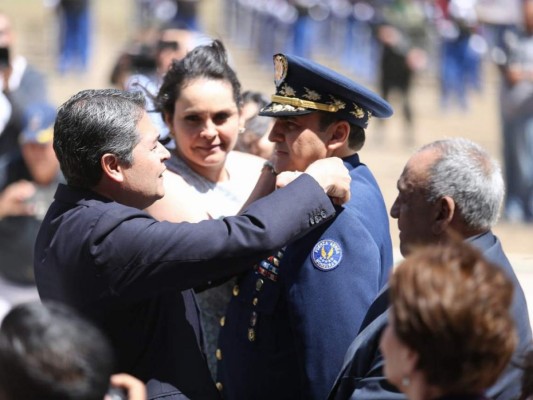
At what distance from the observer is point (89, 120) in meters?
2.86

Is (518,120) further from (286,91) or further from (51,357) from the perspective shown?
(51,357)

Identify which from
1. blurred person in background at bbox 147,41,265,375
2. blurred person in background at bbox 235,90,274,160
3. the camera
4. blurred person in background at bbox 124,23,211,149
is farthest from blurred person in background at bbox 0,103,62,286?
the camera

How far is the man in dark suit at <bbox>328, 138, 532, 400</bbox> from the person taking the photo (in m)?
2.87

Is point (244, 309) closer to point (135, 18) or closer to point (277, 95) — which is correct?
point (277, 95)

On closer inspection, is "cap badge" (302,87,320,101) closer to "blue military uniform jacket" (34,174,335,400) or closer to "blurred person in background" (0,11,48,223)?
"blue military uniform jacket" (34,174,335,400)

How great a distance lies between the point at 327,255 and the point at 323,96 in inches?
18.7

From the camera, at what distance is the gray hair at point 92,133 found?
286 cm

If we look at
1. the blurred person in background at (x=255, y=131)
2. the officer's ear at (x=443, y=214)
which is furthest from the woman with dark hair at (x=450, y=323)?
the blurred person in background at (x=255, y=131)

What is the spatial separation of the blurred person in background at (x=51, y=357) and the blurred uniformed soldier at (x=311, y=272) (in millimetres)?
992

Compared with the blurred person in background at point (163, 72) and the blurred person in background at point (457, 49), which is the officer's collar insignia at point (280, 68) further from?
the blurred person in background at point (457, 49)

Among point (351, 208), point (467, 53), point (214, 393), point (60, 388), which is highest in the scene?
point (467, 53)

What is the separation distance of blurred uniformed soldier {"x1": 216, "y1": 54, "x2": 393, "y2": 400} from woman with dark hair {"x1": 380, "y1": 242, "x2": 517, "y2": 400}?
2.95ft

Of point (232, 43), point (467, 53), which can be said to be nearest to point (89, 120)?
point (467, 53)

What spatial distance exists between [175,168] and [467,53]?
688 inches
